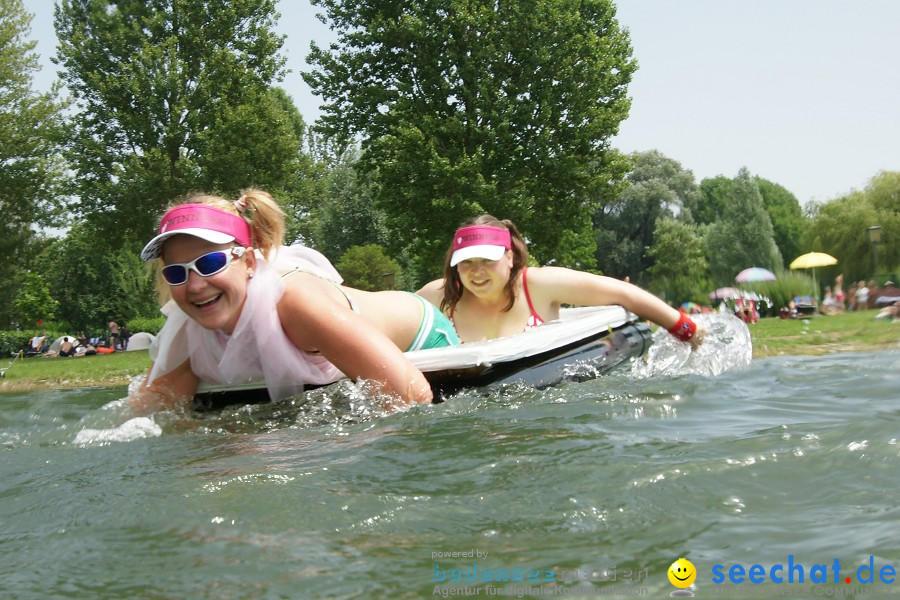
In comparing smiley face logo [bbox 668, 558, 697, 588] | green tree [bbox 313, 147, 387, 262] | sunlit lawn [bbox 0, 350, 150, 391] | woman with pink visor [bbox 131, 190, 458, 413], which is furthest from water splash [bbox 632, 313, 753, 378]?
green tree [bbox 313, 147, 387, 262]

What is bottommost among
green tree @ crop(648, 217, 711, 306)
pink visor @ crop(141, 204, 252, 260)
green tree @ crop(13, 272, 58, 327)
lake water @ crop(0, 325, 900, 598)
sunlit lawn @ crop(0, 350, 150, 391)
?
lake water @ crop(0, 325, 900, 598)

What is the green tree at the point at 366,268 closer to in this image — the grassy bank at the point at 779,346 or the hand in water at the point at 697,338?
the grassy bank at the point at 779,346

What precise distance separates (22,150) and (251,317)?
2564 centimetres

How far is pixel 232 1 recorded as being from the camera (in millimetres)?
24328

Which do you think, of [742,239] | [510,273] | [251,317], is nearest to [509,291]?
[510,273]

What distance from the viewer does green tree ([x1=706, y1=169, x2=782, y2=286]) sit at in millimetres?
55688

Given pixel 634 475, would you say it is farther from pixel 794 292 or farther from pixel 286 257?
pixel 794 292

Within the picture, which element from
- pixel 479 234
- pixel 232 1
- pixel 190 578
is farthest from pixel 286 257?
pixel 232 1

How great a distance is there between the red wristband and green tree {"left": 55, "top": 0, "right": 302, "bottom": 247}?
59.8 feet

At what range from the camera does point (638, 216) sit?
2447 inches

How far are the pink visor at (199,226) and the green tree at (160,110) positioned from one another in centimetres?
1941

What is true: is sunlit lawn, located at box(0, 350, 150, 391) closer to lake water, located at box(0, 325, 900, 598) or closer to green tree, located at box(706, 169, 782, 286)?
lake water, located at box(0, 325, 900, 598)

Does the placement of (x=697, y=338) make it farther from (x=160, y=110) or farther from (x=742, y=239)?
(x=742, y=239)

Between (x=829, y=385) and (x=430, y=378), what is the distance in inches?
96.7
